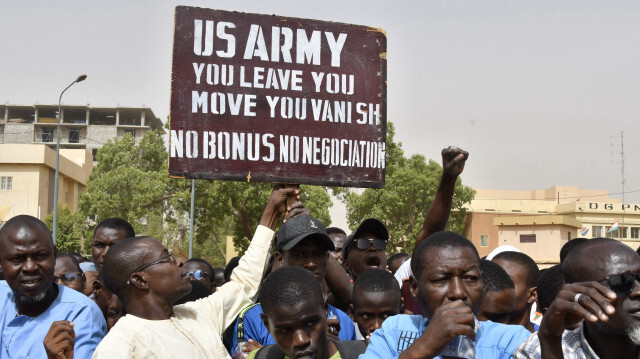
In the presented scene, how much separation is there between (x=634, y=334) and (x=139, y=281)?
7.08 feet

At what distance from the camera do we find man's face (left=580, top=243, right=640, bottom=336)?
2.31 metres

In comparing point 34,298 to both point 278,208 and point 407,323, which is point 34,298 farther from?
point 407,323

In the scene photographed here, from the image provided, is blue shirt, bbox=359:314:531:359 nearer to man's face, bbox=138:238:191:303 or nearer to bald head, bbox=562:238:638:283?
bald head, bbox=562:238:638:283

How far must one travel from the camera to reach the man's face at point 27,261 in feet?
12.0

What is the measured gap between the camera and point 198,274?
6227 mm

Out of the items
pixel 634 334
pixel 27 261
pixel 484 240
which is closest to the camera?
pixel 634 334

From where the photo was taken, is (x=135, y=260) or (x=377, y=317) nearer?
(x=135, y=260)

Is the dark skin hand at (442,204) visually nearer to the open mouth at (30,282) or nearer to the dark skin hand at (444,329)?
the dark skin hand at (444,329)

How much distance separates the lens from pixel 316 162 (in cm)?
448

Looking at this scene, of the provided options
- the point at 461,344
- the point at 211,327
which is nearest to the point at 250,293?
the point at 211,327

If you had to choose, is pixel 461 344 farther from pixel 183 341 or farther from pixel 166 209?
pixel 166 209

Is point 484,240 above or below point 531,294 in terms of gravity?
below

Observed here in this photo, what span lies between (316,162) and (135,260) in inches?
59.3

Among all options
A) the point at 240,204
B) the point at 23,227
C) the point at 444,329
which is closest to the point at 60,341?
the point at 23,227
